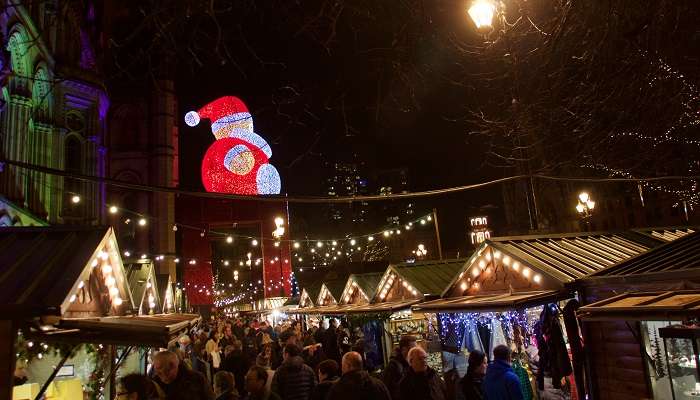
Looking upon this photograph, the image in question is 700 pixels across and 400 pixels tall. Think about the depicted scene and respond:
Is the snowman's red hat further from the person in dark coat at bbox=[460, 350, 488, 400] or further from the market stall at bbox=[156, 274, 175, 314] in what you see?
the person in dark coat at bbox=[460, 350, 488, 400]

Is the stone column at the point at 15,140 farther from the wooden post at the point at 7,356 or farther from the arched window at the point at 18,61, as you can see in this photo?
the wooden post at the point at 7,356

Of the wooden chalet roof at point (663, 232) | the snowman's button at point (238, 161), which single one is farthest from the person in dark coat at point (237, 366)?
the snowman's button at point (238, 161)

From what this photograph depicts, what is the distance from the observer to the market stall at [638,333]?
6285 millimetres

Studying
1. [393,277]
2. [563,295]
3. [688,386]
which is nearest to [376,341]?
[393,277]

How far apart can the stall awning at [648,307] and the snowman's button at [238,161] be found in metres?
31.7

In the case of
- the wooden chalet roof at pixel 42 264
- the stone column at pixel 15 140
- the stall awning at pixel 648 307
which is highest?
the stone column at pixel 15 140

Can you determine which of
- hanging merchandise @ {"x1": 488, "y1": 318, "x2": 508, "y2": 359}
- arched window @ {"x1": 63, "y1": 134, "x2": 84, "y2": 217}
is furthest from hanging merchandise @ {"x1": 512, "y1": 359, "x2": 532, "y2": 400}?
arched window @ {"x1": 63, "y1": 134, "x2": 84, "y2": 217}

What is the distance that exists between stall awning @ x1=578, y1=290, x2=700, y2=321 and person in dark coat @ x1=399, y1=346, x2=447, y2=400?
2.05 meters

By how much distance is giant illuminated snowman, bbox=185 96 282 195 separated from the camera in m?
35.5

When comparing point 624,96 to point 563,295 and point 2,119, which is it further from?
point 2,119

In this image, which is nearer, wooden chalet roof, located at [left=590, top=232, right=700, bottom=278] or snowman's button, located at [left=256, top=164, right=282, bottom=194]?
wooden chalet roof, located at [left=590, top=232, right=700, bottom=278]

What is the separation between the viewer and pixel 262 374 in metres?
6.33

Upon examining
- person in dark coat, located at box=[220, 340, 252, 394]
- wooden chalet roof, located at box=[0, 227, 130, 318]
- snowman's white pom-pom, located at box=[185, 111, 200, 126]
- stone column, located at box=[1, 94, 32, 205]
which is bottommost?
person in dark coat, located at box=[220, 340, 252, 394]

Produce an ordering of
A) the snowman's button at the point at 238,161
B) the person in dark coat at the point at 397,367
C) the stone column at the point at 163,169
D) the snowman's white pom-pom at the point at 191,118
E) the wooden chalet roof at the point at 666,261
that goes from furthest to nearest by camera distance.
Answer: the snowman's white pom-pom at the point at 191,118, the stone column at the point at 163,169, the snowman's button at the point at 238,161, the person in dark coat at the point at 397,367, the wooden chalet roof at the point at 666,261
